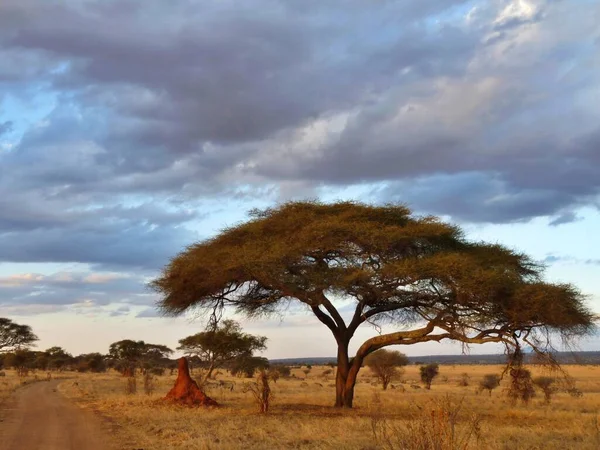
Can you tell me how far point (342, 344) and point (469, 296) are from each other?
5.65m

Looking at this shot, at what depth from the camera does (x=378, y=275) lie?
21.1m

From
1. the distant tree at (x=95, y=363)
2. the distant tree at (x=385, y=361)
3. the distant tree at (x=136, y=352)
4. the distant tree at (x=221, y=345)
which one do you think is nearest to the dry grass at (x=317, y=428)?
the distant tree at (x=221, y=345)

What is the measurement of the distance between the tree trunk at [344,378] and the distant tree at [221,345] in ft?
43.0

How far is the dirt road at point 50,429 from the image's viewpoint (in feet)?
46.6

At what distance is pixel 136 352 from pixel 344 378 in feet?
165

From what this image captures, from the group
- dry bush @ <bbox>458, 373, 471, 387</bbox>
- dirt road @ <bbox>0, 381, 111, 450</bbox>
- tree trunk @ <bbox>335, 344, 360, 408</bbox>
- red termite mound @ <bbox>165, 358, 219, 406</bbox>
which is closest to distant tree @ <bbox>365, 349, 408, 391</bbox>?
dry bush @ <bbox>458, 373, 471, 387</bbox>

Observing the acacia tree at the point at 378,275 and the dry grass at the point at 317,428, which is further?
the acacia tree at the point at 378,275

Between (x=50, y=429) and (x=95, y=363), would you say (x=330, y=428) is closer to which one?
(x=50, y=429)

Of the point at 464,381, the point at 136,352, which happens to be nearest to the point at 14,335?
the point at 136,352

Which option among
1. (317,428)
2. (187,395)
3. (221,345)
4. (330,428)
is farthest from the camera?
(221,345)

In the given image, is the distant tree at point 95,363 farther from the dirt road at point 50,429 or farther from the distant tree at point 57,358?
the dirt road at point 50,429

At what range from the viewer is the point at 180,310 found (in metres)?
25.9

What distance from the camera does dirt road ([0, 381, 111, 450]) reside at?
14203 mm

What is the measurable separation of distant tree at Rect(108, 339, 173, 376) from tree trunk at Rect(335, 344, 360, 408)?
154 ft
